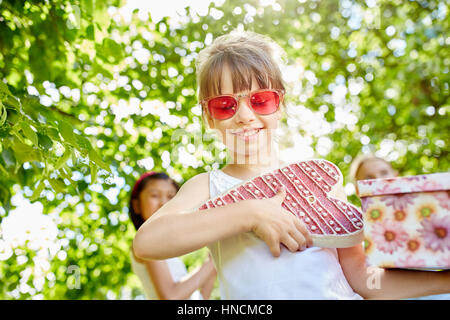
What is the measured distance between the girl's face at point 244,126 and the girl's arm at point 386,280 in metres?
0.37

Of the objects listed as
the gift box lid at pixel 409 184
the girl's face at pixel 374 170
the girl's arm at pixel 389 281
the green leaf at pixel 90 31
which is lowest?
the girl's face at pixel 374 170

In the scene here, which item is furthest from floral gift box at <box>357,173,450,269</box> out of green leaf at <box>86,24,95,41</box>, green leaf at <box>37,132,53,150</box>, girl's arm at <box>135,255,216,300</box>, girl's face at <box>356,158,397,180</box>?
girl's face at <box>356,158,397,180</box>

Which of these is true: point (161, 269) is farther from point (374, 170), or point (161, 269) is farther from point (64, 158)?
point (374, 170)

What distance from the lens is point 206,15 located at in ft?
11.2

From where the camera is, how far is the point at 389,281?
3.40 feet

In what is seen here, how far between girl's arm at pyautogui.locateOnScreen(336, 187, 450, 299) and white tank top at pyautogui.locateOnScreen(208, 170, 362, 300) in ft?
0.09

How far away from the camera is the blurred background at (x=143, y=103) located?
1.88 m

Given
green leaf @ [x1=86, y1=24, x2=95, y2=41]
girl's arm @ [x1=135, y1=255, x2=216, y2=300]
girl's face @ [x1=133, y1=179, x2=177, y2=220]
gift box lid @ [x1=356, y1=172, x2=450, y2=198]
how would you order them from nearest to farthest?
gift box lid @ [x1=356, y1=172, x2=450, y2=198], green leaf @ [x1=86, y1=24, x2=95, y2=41], girl's arm @ [x1=135, y1=255, x2=216, y2=300], girl's face @ [x1=133, y1=179, x2=177, y2=220]

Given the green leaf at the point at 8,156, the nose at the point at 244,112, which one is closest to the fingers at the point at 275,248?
Result: the nose at the point at 244,112

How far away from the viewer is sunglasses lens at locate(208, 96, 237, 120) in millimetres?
1223

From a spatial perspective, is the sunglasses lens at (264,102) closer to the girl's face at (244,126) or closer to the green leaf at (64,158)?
the girl's face at (244,126)

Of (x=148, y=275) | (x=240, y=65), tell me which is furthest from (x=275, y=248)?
(x=148, y=275)

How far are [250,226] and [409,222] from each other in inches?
13.4

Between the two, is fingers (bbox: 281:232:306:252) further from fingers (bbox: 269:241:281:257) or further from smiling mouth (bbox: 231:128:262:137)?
smiling mouth (bbox: 231:128:262:137)
